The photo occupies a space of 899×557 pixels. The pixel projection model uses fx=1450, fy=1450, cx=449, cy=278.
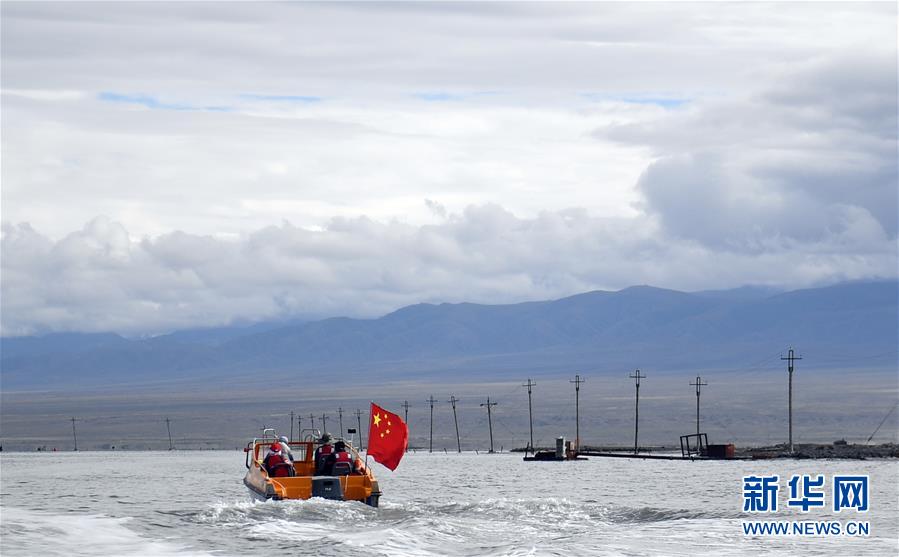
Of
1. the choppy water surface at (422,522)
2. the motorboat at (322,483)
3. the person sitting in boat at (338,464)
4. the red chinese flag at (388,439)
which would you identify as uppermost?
the red chinese flag at (388,439)

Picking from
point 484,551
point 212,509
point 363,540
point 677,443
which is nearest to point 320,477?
point 212,509

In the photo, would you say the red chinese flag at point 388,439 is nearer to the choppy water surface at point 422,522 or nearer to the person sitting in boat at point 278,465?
the choppy water surface at point 422,522

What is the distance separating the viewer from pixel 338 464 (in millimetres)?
52969

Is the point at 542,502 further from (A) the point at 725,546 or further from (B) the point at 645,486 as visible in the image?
(B) the point at 645,486

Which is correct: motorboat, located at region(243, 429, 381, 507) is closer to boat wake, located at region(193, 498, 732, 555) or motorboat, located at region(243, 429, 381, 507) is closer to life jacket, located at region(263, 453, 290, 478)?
life jacket, located at region(263, 453, 290, 478)

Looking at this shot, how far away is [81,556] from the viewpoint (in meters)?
42.2

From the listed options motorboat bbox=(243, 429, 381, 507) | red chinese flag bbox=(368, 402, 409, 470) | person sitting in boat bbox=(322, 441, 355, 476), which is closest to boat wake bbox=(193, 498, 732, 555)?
motorboat bbox=(243, 429, 381, 507)

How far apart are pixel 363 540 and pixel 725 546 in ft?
35.3

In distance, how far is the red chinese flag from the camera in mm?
53188

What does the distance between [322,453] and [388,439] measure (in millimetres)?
3237

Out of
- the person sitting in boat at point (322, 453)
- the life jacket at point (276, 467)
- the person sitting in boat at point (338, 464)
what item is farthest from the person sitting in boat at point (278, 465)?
the person sitting in boat at point (338, 464)

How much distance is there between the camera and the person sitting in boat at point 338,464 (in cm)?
5294

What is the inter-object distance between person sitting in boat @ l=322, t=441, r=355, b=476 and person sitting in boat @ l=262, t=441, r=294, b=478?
1.72 metres

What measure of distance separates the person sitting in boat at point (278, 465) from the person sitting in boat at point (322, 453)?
3.44ft
